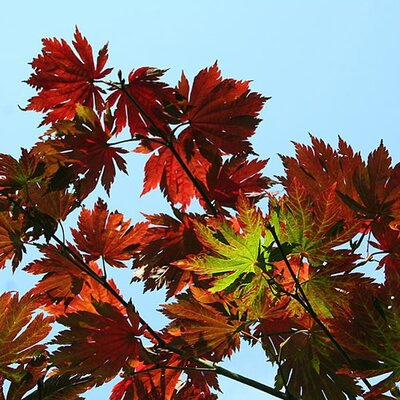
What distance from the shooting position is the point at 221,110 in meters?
1.81

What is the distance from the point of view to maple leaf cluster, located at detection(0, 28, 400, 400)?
1.26 meters

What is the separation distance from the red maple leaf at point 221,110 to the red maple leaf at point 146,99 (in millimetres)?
67

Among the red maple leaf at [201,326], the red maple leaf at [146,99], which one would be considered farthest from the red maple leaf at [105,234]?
the red maple leaf at [201,326]

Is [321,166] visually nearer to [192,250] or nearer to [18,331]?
[192,250]

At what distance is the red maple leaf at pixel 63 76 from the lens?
1.92 metres

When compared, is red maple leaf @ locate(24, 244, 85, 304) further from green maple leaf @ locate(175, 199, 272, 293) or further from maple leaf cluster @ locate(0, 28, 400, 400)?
green maple leaf @ locate(175, 199, 272, 293)

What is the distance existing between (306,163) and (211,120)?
381mm

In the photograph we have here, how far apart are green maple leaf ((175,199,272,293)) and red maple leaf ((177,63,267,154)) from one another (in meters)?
0.56

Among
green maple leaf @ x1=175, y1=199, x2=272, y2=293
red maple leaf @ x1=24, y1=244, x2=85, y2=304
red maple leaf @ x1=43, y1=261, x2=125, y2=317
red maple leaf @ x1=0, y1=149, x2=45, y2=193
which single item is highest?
red maple leaf @ x1=0, y1=149, x2=45, y2=193

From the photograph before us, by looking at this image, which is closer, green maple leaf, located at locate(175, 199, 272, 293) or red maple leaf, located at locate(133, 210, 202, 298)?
green maple leaf, located at locate(175, 199, 272, 293)

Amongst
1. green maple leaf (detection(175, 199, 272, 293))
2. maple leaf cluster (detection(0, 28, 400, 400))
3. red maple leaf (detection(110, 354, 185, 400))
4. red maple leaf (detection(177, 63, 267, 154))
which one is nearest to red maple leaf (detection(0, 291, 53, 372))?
maple leaf cluster (detection(0, 28, 400, 400))

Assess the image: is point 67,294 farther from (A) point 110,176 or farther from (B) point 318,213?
(B) point 318,213

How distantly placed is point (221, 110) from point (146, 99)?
254mm

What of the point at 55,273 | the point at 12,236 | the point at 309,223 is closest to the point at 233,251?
the point at 309,223
